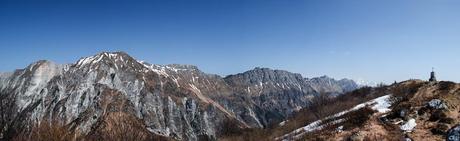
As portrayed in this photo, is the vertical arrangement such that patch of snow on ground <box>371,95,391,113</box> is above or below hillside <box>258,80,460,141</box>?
above

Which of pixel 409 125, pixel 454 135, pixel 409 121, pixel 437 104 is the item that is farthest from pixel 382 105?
pixel 454 135

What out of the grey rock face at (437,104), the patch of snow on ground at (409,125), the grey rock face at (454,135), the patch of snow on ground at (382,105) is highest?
the patch of snow on ground at (382,105)

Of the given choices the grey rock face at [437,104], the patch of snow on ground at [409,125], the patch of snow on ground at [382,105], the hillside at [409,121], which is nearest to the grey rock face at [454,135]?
the hillside at [409,121]

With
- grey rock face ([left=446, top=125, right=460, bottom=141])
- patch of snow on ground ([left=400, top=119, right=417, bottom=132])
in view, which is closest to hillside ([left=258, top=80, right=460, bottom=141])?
patch of snow on ground ([left=400, top=119, right=417, bottom=132])

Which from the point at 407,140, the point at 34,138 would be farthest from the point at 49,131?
the point at 407,140

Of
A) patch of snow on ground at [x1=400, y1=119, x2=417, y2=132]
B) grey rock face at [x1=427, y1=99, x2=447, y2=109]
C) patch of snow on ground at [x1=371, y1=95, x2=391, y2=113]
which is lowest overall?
patch of snow on ground at [x1=400, y1=119, x2=417, y2=132]

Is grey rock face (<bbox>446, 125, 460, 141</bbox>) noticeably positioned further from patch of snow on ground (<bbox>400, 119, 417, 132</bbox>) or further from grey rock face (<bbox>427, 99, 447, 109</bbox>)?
grey rock face (<bbox>427, 99, 447, 109</bbox>)

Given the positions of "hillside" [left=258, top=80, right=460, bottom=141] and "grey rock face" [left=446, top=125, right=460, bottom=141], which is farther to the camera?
"hillside" [left=258, top=80, right=460, bottom=141]

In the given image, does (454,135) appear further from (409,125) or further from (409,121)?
(409,121)

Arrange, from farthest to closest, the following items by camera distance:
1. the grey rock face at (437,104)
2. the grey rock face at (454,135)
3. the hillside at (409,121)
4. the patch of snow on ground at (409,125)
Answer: the grey rock face at (437,104) < the patch of snow on ground at (409,125) < the hillside at (409,121) < the grey rock face at (454,135)

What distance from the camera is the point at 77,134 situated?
29.1m

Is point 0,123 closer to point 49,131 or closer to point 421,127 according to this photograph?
point 49,131

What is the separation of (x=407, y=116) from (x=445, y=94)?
8.68 meters

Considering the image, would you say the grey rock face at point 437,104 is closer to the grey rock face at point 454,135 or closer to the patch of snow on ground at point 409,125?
the patch of snow on ground at point 409,125
